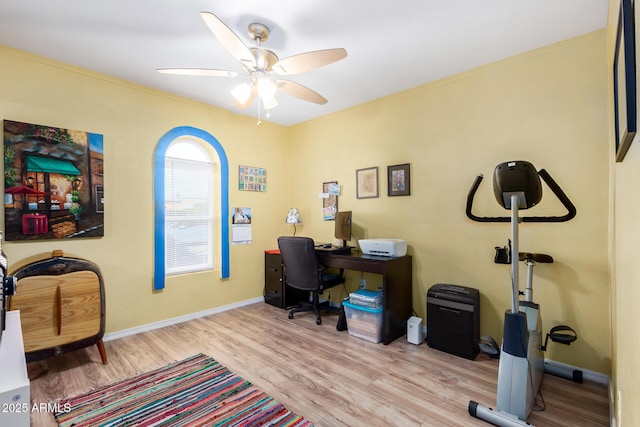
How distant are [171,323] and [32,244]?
145cm

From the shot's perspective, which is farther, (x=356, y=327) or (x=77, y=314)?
(x=356, y=327)

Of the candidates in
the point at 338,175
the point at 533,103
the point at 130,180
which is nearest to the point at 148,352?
the point at 130,180

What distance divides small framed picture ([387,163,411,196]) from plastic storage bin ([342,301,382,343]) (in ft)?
4.10

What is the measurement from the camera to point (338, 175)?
3.88m

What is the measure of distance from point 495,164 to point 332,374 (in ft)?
7.25

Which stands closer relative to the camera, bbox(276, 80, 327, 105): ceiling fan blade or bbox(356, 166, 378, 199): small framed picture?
bbox(276, 80, 327, 105): ceiling fan blade

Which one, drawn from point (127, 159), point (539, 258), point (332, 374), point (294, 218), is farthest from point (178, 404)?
point (539, 258)

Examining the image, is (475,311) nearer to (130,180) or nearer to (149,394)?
(149,394)

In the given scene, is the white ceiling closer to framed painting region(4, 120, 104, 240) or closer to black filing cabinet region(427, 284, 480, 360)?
framed painting region(4, 120, 104, 240)

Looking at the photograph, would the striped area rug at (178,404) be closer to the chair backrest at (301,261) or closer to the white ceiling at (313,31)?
the chair backrest at (301,261)

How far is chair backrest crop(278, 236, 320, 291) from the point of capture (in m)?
3.24

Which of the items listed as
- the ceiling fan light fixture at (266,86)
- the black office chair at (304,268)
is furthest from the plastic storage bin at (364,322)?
the ceiling fan light fixture at (266,86)

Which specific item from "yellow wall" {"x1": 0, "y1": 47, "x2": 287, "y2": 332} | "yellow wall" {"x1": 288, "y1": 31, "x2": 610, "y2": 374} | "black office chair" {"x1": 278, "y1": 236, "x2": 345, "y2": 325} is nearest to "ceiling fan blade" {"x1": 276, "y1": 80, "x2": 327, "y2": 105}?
"yellow wall" {"x1": 288, "y1": 31, "x2": 610, "y2": 374}

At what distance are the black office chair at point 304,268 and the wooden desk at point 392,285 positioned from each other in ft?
0.89
